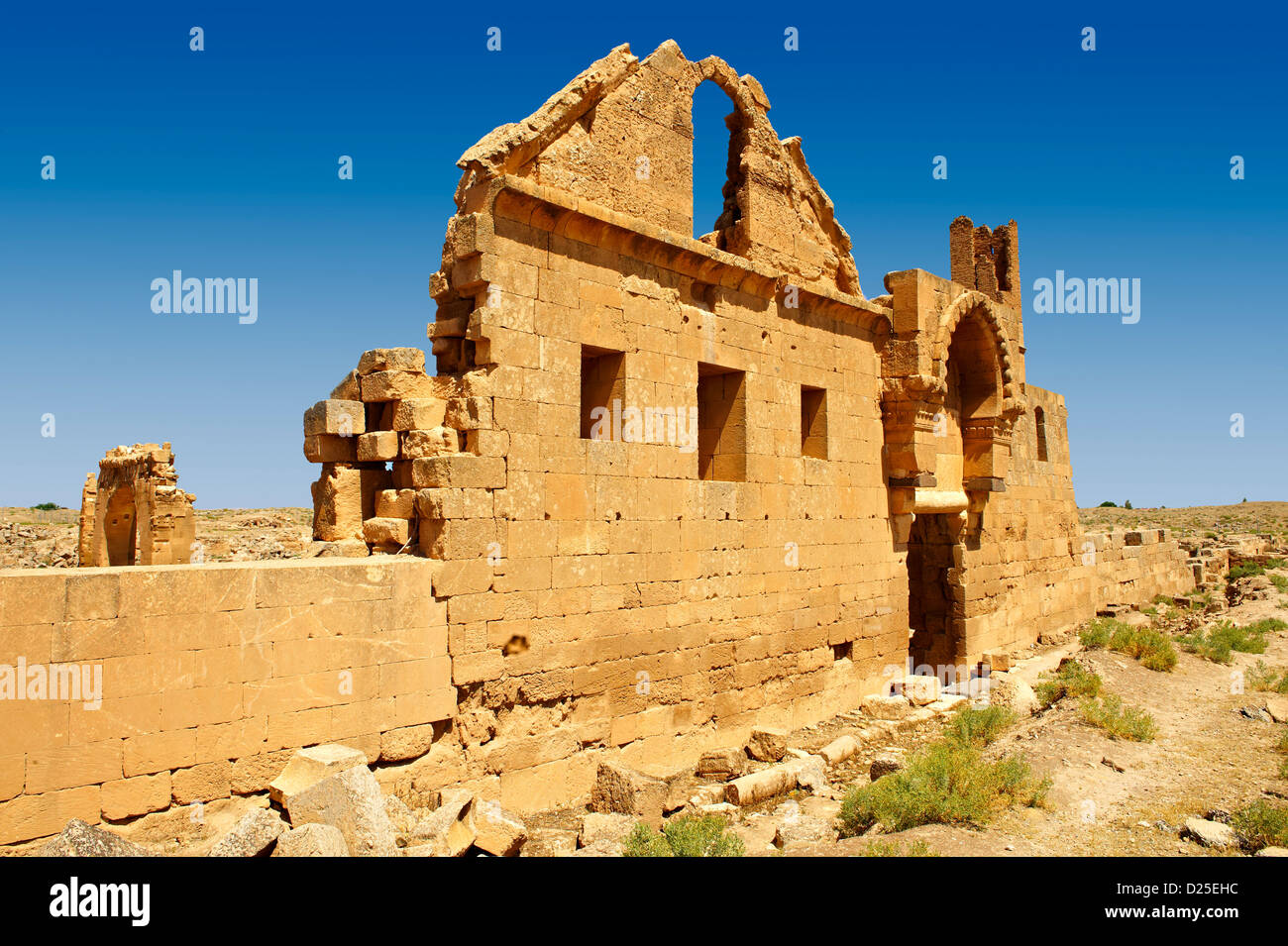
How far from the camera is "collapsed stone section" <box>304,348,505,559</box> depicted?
20.5 feet

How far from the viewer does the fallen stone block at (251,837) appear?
4.08 meters

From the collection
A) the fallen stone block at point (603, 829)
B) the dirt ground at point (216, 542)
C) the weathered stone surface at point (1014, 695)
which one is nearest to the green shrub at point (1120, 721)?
the weathered stone surface at point (1014, 695)

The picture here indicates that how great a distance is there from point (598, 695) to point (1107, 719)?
5.14 metres

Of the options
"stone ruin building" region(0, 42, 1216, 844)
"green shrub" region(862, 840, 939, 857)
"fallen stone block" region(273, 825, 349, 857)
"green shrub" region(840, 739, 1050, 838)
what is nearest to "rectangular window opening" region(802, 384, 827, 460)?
"stone ruin building" region(0, 42, 1216, 844)

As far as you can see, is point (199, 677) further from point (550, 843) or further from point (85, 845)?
point (550, 843)

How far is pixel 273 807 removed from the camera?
500 cm

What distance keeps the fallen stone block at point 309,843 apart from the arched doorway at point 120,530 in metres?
15.5

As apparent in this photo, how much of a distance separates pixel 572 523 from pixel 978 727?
491cm

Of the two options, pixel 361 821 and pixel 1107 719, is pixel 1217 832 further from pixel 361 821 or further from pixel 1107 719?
pixel 361 821

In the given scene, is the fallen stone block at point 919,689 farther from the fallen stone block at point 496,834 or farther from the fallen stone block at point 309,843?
the fallen stone block at point 309,843

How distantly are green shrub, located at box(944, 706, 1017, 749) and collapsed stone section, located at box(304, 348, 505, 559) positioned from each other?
533cm

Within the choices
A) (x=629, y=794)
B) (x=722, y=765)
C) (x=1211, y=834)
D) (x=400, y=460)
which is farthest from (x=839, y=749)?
(x=400, y=460)
